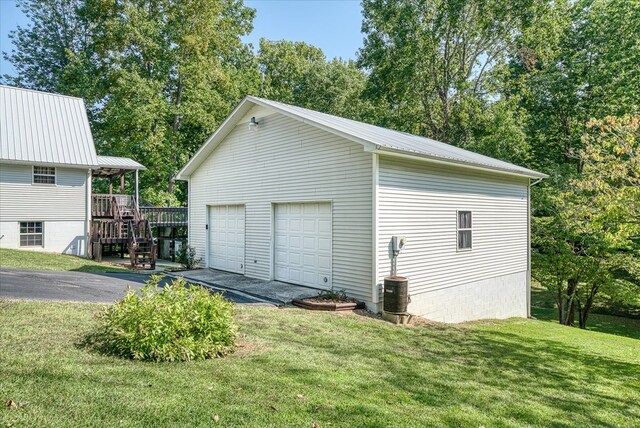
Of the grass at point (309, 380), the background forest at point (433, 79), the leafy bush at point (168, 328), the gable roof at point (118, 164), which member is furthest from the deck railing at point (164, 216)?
the leafy bush at point (168, 328)

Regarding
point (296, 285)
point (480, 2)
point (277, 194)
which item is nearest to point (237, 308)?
point (296, 285)

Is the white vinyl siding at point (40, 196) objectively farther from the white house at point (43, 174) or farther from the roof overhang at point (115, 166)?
the roof overhang at point (115, 166)

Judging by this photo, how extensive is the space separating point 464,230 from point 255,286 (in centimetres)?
598

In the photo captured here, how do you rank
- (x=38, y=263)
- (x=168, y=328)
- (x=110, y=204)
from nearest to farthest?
(x=168, y=328)
(x=38, y=263)
(x=110, y=204)

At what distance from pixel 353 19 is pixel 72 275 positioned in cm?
2087

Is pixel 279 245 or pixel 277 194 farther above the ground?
pixel 277 194

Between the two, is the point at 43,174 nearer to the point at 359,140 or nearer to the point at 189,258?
the point at 189,258

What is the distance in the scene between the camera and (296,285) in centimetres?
1081

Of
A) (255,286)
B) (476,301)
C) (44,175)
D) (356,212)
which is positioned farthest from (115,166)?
(476,301)

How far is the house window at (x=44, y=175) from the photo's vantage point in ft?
57.1

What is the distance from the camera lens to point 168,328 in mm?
4934

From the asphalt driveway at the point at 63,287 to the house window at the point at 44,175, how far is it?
780 cm

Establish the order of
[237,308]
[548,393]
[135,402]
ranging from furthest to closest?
1. [237,308]
2. [548,393]
3. [135,402]

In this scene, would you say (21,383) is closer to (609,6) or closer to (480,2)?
(480,2)
